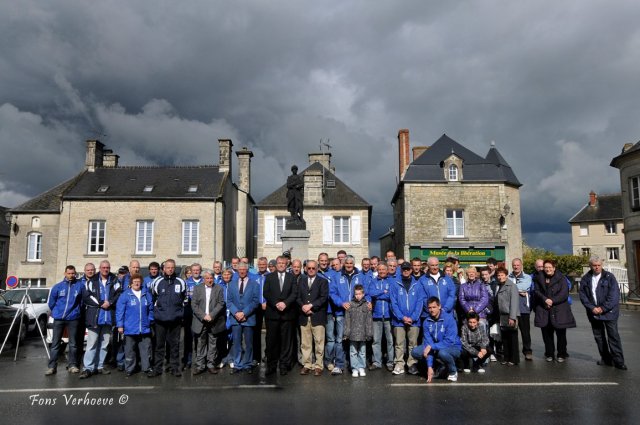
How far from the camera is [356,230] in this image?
27656 mm

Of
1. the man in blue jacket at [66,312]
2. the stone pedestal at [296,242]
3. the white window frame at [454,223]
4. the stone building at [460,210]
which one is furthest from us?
the white window frame at [454,223]

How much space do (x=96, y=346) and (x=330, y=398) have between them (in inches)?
169

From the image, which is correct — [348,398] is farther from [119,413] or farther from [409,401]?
Result: [119,413]

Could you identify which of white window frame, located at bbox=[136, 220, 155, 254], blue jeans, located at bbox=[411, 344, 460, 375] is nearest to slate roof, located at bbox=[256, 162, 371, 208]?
white window frame, located at bbox=[136, 220, 155, 254]

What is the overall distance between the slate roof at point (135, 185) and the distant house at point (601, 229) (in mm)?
38035

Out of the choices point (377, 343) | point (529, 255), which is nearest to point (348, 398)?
point (377, 343)

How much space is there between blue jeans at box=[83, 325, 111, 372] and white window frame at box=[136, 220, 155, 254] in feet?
66.0

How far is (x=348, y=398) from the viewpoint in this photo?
6.05m

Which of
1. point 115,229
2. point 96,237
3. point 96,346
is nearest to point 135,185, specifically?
point 115,229

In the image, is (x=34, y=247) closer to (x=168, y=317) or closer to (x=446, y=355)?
(x=168, y=317)

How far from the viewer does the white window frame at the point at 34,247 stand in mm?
27094

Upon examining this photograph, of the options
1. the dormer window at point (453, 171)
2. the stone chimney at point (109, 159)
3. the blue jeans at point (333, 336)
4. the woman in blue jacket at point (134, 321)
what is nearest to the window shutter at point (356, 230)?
the dormer window at point (453, 171)

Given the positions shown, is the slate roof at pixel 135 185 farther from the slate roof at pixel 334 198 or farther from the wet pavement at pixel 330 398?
the wet pavement at pixel 330 398

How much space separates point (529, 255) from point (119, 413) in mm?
45852
